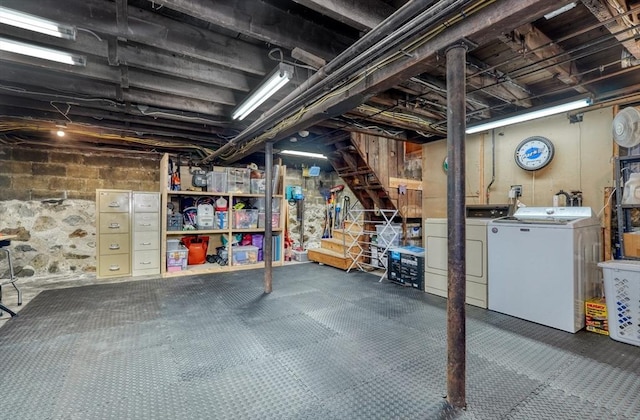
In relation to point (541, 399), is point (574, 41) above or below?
above

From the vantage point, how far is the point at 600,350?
7.75 feet

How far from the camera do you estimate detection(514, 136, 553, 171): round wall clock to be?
3609 mm

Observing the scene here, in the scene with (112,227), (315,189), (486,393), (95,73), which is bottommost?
(486,393)

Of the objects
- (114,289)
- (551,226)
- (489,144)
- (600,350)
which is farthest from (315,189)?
(600,350)

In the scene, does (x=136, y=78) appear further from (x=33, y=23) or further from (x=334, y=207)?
(x=334, y=207)

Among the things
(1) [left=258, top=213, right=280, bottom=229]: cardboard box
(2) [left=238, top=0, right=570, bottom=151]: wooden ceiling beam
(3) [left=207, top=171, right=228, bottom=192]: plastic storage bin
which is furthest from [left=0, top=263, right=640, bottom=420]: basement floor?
(3) [left=207, top=171, right=228, bottom=192]: plastic storage bin

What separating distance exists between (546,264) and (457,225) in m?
1.89

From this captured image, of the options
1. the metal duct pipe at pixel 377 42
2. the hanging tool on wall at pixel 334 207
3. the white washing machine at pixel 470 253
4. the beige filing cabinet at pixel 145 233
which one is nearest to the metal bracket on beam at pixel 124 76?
the metal duct pipe at pixel 377 42

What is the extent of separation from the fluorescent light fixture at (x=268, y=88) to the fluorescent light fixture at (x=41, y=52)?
52.8 inches

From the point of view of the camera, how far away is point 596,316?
267 centimetres

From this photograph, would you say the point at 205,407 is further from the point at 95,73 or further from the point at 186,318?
the point at 95,73

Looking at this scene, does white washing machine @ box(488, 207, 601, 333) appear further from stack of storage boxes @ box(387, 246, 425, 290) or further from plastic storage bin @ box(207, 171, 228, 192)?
plastic storage bin @ box(207, 171, 228, 192)

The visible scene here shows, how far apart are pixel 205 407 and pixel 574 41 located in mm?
3690

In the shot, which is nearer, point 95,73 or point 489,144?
point 95,73
